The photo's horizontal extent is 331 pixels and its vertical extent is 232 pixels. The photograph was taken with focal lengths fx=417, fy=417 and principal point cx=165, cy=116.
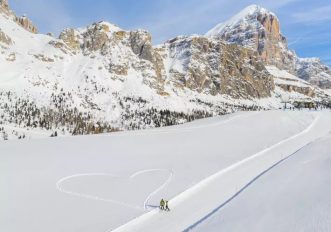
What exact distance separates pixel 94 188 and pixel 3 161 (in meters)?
11.3

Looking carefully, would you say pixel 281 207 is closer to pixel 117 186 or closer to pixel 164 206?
pixel 164 206

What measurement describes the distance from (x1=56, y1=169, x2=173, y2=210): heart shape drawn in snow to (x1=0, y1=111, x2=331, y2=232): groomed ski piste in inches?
3.4

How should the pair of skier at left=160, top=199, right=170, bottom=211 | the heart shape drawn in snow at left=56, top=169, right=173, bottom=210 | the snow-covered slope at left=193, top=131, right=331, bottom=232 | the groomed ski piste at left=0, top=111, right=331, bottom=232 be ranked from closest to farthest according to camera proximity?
the snow-covered slope at left=193, top=131, right=331, bottom=232 < the groomed ski piste at left=0, top=111, right=331, bottom=232 < the pair of skier at left=160, top=199, right=170, bottom=211 < the heart shape drawn in snow at left=56, top=169, right=173, bottom=210

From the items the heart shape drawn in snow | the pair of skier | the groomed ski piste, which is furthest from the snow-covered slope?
the heart shape drawn in snow

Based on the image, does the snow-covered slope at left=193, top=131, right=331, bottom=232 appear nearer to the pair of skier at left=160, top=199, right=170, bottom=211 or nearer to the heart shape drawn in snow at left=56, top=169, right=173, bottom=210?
the pair of skier at left=160, top=199, right=170, bottom=211

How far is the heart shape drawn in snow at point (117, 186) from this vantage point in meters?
35.2

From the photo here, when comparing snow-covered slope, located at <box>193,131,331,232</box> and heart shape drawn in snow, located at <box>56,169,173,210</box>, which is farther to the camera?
heart shape drawn in snow, located at <box>56,169,173,210</box>

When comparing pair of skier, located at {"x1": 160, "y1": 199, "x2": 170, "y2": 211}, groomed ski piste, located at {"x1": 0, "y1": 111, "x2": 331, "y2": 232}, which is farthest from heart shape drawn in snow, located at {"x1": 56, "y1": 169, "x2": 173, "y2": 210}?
pair of skier, located at {"x1": 160, "y1": 199, "x2": 170, "y2": 211}

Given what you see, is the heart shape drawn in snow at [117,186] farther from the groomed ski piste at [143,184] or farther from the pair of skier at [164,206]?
the pair of skier at [164,206]

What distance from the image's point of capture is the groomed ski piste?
1119 inches

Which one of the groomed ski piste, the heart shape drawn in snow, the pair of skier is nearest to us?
the groomed ski piste

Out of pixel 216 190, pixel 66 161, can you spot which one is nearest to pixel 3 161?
pixel 66 161

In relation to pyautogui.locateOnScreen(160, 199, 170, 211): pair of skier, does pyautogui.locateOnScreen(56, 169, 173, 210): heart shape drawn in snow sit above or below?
above

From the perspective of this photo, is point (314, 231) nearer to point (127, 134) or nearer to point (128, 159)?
point (128, 159)
